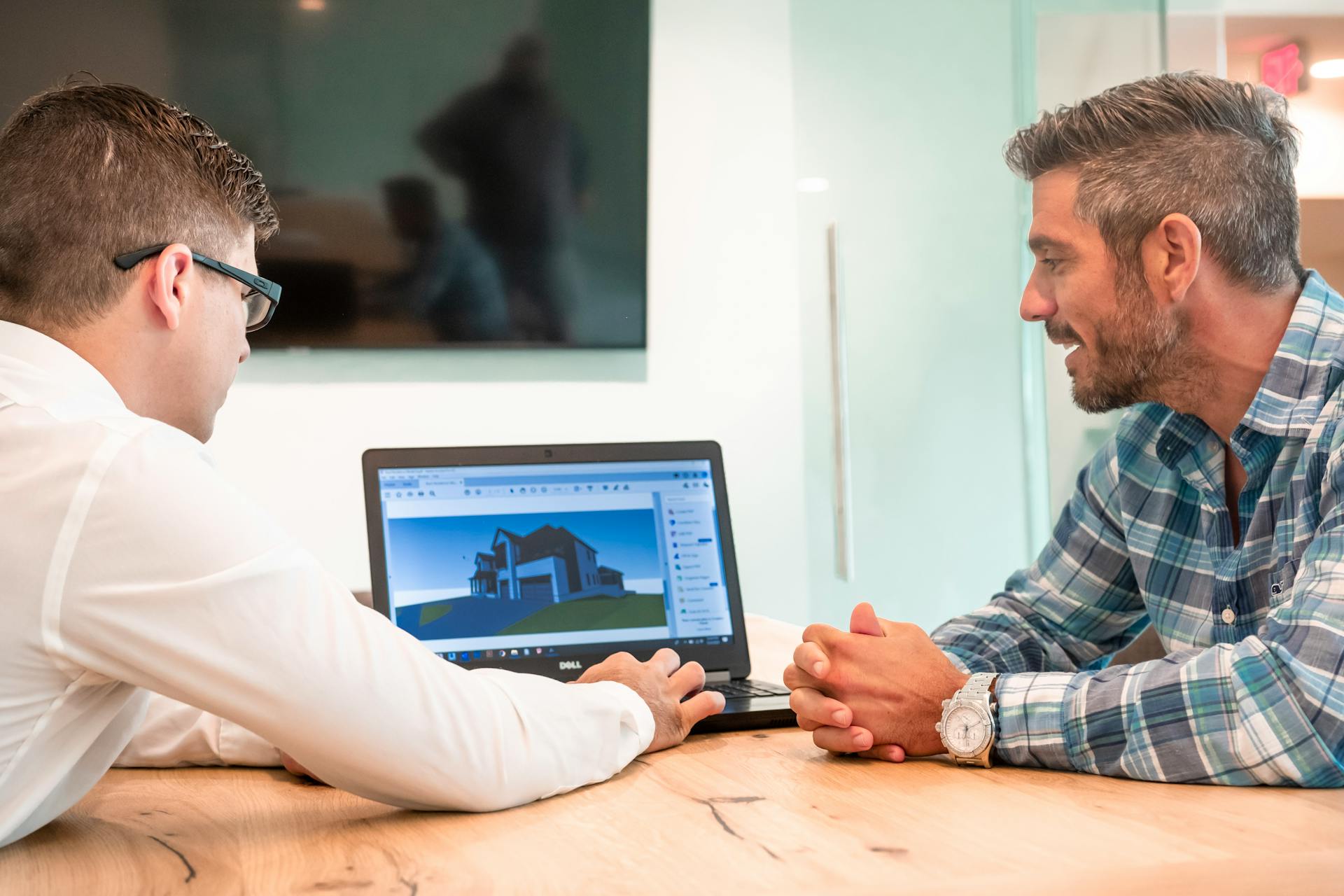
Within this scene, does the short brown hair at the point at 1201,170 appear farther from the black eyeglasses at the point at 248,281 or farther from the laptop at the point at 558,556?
the black eyeglasses at the point at 248,281

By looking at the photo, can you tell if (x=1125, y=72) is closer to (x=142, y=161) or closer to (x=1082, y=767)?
(x=1082, y=767)

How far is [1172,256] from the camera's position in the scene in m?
1.30

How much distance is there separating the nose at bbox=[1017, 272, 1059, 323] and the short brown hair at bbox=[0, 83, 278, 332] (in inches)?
35.5

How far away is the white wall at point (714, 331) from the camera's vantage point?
3.18 m

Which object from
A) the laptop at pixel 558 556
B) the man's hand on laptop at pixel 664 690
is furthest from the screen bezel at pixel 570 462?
the man's hand on laptop at pixel 664 690

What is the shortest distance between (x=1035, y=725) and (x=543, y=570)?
65 cm

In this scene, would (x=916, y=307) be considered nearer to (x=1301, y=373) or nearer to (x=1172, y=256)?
(x=1172, y=256)

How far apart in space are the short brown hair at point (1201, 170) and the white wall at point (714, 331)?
2.02 metres

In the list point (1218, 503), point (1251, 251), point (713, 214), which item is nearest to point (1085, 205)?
point (1251, 251)

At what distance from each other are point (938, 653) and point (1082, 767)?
17 centimetres

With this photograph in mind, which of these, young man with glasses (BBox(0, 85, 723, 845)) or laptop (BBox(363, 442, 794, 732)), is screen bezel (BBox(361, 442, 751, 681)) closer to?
laptop (BBox(363, 442, 794, 732))

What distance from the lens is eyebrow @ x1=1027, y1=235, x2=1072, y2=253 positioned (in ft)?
4.44

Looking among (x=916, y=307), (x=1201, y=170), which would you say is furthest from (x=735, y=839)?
(x=916, y=307)

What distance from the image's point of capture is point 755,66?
3.40m
